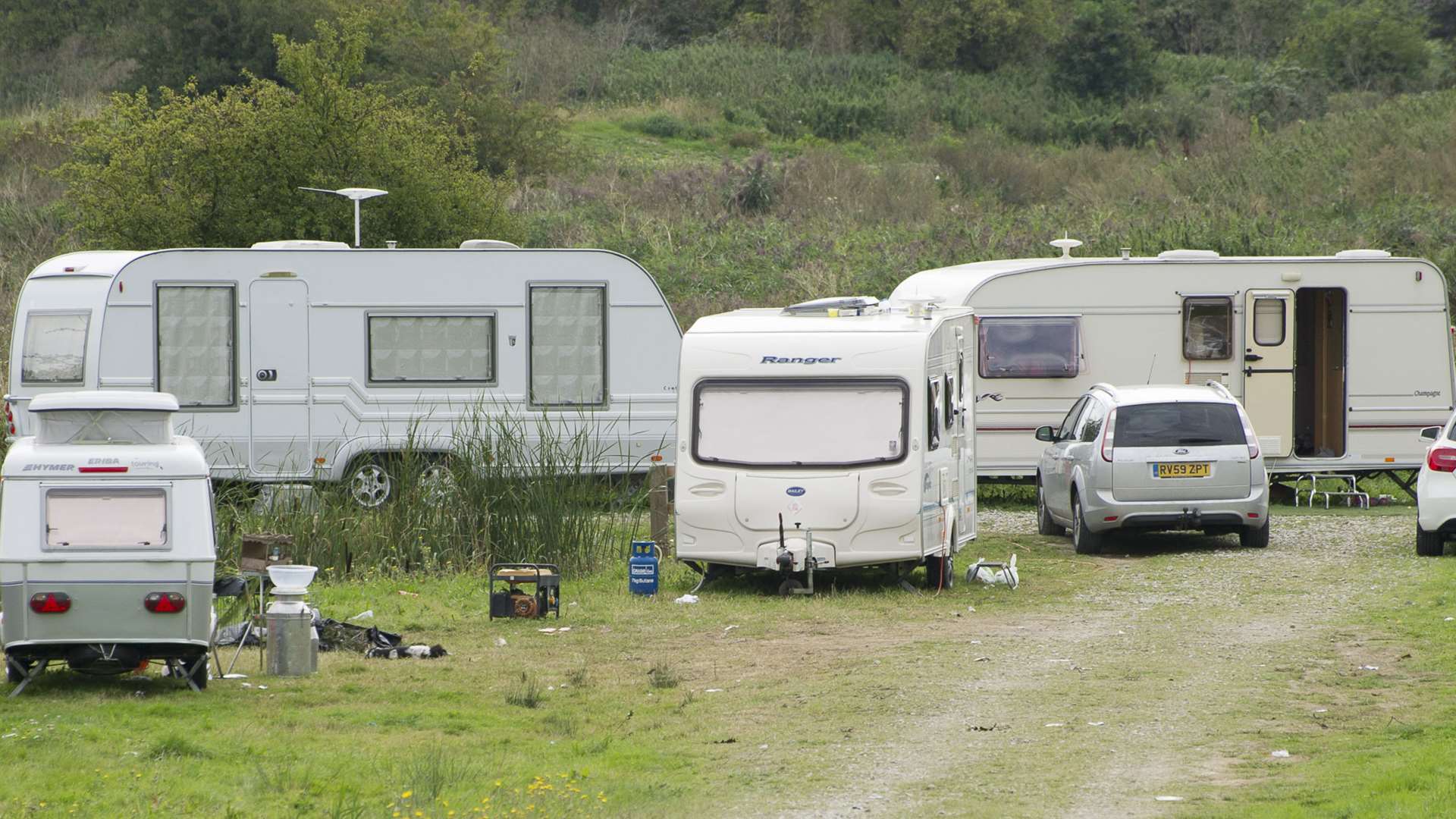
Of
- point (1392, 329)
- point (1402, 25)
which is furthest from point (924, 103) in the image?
point (1392, 329)

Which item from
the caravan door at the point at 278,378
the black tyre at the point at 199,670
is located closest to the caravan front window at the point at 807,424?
the black tyre at the point at 199,670

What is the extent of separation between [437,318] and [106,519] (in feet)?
33.0

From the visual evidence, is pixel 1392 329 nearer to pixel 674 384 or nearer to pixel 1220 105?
pixel 674 384

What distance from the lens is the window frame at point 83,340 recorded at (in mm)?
19328

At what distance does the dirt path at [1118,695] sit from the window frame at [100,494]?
3.89 meters

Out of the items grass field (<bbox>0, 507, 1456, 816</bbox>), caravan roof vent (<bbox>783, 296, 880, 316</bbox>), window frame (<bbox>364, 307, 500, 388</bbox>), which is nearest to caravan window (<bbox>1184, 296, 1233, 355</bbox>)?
caravan roof vent (<bbox>783, 296, 880, 316</bbox>)

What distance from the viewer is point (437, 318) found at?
64.8ft

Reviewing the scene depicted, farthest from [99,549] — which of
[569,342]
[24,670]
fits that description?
[569,342]

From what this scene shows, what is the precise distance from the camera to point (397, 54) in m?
42.9

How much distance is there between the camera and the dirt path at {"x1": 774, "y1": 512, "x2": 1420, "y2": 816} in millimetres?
7719

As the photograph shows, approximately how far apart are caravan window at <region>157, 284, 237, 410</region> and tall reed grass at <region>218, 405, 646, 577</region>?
3347mm

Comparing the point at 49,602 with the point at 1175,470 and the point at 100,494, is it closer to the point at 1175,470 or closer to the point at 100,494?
the point at 100,494

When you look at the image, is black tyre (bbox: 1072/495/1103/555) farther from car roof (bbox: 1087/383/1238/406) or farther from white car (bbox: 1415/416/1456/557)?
white car (bbox: 1415/416/1456/557)

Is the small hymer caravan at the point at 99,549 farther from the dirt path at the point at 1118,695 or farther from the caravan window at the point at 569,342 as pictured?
the caravan window at the point at 569,342
